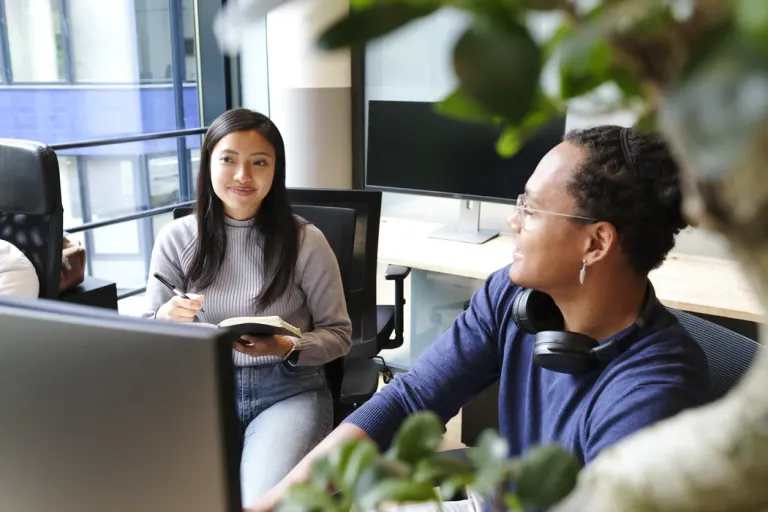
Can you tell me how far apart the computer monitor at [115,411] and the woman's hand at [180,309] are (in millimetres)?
1142

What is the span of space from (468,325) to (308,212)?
3.17 ft

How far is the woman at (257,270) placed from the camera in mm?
1853

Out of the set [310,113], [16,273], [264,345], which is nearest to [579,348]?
[264,345]

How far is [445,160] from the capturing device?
292 cm

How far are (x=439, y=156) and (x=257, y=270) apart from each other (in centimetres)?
120

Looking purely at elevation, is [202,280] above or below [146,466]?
below

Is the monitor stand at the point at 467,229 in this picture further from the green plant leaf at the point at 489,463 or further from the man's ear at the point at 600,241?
the green plant leaf at the point at 489,463

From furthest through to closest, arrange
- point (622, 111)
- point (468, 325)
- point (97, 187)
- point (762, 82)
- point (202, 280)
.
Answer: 1. point (97, 187)
2. point (202, 280)
3. point (468, 325)
4. point (622, 111)
5. point (762, 82)

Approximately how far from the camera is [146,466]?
24.8 inches

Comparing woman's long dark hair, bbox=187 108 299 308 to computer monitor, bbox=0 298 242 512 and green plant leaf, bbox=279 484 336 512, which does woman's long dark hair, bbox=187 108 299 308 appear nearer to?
computer monitor, bbox=0 298 242 512

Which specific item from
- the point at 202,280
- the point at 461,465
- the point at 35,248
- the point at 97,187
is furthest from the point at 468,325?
the point at 97,187

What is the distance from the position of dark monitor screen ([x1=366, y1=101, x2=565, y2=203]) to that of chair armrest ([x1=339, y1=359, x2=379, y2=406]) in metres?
1.09

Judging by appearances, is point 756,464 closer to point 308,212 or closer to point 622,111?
point 622,111

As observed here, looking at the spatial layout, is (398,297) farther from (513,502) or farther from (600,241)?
(513,502)
